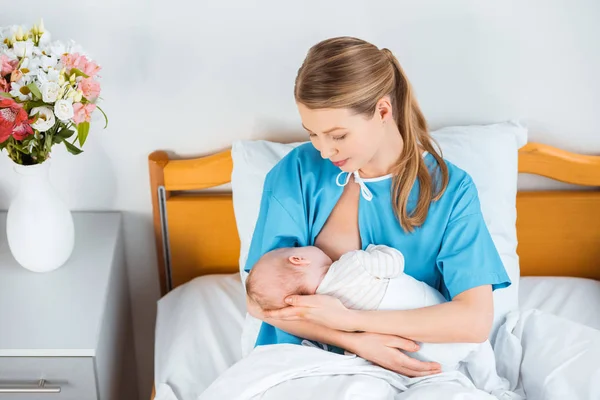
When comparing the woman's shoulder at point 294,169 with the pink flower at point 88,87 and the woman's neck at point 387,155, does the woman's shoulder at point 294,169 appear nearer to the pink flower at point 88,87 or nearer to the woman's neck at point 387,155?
the woman's neck at point 387,155

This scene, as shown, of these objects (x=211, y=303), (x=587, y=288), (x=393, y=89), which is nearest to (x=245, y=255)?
(x=211, y=303)

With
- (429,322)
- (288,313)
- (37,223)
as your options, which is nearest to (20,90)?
(37,223)

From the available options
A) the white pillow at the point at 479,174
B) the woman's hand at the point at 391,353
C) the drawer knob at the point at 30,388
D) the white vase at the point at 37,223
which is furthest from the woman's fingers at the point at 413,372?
the white vase at the point at 37,223

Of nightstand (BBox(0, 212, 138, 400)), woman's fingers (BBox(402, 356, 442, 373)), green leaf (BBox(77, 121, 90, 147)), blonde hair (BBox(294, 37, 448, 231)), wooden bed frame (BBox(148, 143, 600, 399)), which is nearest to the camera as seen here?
blonde hair (BBox(294, 37, 448, 231))

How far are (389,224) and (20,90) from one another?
852mm

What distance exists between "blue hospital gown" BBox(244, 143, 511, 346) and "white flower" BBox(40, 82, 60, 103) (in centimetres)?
50

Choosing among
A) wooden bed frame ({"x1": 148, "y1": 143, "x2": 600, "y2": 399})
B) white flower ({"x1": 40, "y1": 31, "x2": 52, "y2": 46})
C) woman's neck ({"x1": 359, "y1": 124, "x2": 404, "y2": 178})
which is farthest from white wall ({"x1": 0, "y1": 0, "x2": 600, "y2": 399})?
woman's neck ({"x1": 359, "y1": 124, "x2": 404, "y2": 178})

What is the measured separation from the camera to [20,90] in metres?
1.59

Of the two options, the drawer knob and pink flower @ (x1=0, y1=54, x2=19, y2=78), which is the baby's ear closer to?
the drawer knob

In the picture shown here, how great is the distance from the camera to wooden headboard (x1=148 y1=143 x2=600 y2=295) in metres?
1.98

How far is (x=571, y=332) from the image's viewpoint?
1.66 m

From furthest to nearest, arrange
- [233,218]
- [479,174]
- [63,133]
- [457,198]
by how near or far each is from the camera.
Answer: [233,218]
[479,174]
[63,133]
[457,198]

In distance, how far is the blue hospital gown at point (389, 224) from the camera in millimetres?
1562

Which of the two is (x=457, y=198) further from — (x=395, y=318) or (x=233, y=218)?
(x=233, y=218)
